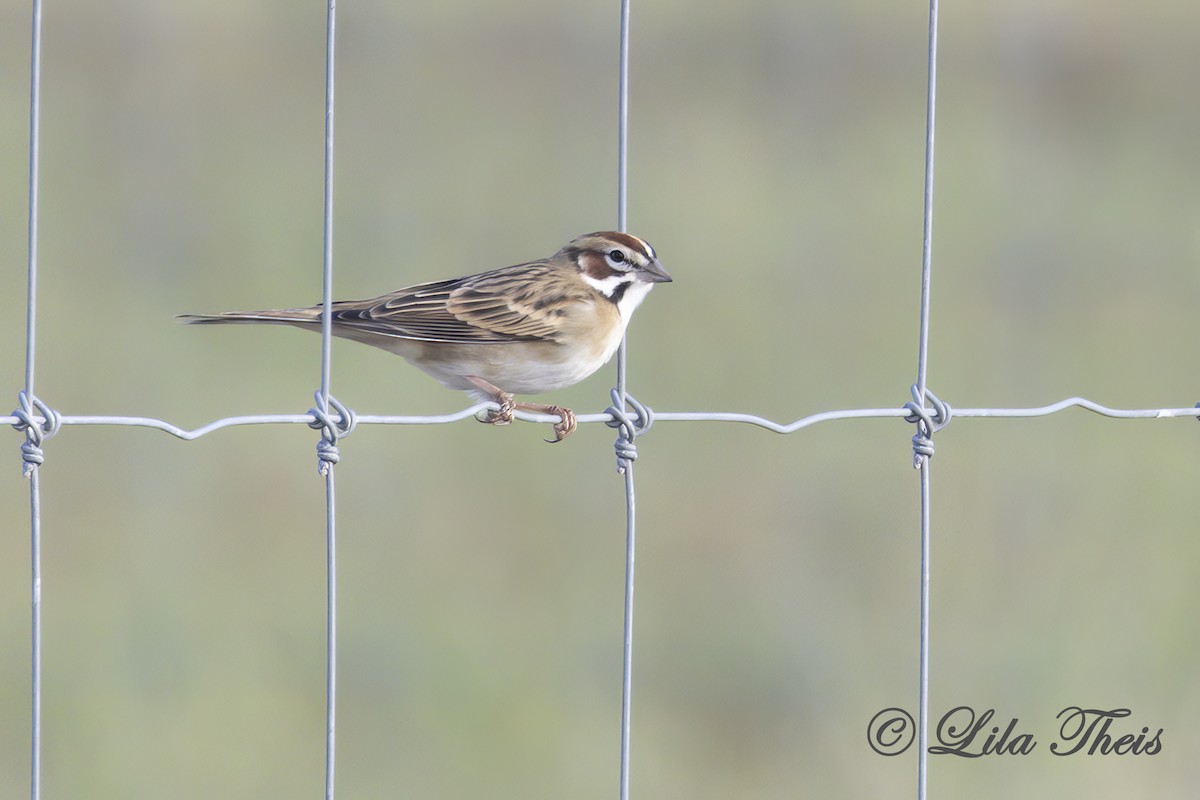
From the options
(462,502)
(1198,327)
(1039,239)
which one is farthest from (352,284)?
(1198,327)

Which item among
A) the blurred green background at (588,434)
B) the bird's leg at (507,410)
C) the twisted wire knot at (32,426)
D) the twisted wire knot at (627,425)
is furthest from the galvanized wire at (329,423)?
the blurred green background at (588,434)

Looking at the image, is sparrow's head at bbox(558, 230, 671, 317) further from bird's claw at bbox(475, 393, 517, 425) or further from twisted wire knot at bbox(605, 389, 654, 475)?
twisted wire knot at bbox(605, 389, 654, 475)

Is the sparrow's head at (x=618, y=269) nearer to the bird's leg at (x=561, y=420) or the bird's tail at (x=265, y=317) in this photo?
the bird's leg at (x=561, y=420)

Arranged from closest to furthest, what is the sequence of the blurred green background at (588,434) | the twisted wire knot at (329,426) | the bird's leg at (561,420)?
the twisted wire knot at (329,426) < the bird's leg at (561,420) < the blurred green background at (588,434)

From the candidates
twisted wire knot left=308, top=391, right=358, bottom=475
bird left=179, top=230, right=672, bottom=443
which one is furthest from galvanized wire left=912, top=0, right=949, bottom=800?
twisted wire knot left=308, top=391, right=358, bottom=475

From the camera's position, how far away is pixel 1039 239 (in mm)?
14359

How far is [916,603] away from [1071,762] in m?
1.58

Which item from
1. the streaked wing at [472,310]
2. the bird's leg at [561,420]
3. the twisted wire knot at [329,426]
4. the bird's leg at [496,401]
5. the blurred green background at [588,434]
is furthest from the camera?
the blurred green background at [588,434]

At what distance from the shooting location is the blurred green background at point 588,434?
9516mm

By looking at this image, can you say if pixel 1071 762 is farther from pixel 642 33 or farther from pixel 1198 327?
pixel 642 33

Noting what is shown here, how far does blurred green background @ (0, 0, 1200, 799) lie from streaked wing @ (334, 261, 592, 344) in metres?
4.10

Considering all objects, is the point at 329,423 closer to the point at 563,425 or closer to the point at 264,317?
the point at 264,317

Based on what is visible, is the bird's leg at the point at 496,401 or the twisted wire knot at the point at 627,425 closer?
the twisted wire knot at the point at 627,425

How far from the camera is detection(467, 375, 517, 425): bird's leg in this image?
4.91 m
